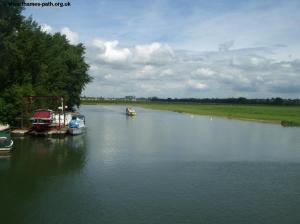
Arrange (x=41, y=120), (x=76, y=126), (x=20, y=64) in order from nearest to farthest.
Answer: (x=41, y=120)
(x=76, y=126)
(x=20, y=64)

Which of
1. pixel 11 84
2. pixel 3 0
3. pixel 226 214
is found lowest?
pixel 226 214

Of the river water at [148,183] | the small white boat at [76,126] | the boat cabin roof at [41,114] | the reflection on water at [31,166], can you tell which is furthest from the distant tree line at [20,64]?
the river water at [148,183]

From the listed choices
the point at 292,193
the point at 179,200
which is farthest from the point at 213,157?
the point at 179,200

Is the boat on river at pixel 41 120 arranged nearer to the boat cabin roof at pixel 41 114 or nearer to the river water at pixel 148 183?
the boat cabin roof at pixel 41 114

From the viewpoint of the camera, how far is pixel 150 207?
22.3 metres

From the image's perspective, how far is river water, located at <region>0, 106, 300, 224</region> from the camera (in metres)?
21.2

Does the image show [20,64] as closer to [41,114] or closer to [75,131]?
[41,114]

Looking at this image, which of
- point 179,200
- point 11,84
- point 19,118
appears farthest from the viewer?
point 11,84

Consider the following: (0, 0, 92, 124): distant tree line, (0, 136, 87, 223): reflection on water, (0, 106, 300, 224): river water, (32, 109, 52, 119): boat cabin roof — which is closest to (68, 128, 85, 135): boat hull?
(32, 109, 52, 119): boat cabin roof

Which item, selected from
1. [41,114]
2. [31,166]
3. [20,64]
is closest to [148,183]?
[31,166]

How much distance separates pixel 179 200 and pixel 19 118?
121 feet

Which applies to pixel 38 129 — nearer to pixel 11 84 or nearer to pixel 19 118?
pixel 19 118

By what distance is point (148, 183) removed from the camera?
2781 cm

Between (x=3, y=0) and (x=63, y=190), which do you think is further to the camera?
(x=3, y=0)
